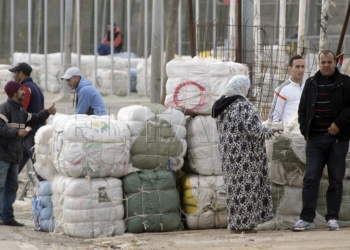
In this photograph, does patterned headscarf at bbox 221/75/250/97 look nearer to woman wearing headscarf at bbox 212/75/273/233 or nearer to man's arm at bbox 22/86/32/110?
woman wearing headscarf at bbox 212/75/273/233

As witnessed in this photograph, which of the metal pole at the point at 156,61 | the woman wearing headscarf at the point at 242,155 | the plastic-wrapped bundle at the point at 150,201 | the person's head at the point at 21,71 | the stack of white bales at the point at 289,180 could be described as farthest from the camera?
the metal pole at the point at 156,61

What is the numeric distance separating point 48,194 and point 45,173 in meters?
0.22

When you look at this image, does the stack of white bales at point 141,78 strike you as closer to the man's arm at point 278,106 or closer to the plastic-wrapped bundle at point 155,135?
the man's arm at point 278,106

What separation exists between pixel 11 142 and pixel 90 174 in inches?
43.3

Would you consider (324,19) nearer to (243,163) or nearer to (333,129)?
(333,129)

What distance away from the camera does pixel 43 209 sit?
8375mm

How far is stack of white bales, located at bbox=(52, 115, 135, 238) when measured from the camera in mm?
7781

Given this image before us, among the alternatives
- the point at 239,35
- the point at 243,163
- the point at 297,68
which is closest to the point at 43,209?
the point at 243,163

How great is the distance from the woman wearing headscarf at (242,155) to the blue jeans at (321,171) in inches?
A: 15.7

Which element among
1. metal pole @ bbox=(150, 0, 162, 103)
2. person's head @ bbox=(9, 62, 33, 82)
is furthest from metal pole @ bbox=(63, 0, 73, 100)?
person's head @ bbox=(9, 62, 33, 82)

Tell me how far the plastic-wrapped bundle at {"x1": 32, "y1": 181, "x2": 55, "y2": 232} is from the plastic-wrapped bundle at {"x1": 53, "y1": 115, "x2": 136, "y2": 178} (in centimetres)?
45

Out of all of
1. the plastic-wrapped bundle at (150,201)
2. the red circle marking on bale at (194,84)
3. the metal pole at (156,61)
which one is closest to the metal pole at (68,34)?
the metal pole at (156,61)

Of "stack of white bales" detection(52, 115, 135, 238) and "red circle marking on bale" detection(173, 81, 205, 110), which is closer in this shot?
"stack of white bales" detection(52, 115, 135, 238)

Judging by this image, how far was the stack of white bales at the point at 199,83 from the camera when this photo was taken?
27.2ft
